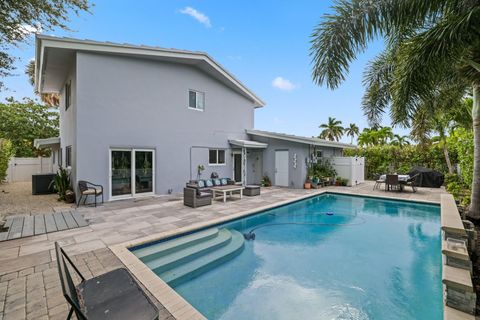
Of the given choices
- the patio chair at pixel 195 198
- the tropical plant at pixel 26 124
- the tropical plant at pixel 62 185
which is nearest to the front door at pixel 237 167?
the patio chair at pixel 195 198

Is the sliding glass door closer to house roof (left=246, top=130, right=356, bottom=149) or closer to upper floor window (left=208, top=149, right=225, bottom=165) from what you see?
upper floor window (left=208, top=149, right=225, bottom=165)

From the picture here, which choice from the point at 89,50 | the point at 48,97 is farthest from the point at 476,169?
the point at 48,97

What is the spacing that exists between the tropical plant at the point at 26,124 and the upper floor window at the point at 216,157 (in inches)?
787

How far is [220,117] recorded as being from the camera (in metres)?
14.5

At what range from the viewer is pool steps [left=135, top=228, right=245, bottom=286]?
189 inches

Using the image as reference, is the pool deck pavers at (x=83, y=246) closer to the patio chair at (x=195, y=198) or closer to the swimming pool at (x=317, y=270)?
the patio chair at (x=195, y=198)

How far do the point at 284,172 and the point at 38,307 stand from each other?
13.6 metres

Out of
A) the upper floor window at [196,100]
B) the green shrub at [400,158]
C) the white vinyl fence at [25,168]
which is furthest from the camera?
the white vinyl fence at [25,168]

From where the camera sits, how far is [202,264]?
16.8ft

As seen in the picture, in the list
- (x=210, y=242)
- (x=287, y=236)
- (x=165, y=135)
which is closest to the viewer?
(x=210, y=242)

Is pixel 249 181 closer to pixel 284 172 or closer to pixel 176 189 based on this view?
pixel 284 172

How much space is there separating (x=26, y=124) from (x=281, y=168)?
80.3 ft

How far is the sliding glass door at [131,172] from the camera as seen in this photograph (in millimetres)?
10140

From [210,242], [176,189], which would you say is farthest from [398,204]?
[176,189]
